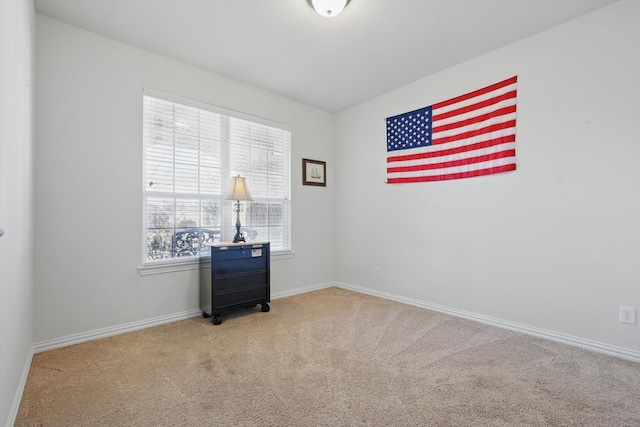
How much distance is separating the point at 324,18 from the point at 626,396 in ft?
10.6

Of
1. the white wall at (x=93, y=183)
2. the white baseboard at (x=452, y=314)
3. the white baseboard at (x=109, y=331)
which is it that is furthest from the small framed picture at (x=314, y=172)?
the white baseboard at (x=109, y=331)

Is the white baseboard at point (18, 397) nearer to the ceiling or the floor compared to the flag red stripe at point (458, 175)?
nearer to the floor

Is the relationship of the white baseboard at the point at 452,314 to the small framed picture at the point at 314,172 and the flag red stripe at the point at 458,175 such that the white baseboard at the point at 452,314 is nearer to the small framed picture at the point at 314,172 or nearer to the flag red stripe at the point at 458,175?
the flag red stripe at the point at 458,175

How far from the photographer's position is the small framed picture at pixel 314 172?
14.0 feet

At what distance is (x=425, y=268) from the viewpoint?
11.6ft

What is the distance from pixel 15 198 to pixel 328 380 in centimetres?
205

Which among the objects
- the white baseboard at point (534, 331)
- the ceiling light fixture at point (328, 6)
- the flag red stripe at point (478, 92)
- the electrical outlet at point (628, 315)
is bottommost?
the white baseboard at point (534, 331)

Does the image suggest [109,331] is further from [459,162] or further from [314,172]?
[459,162]

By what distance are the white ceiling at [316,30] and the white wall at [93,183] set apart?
223mm

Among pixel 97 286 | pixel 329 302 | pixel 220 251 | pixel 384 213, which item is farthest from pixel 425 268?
pixel 97 286

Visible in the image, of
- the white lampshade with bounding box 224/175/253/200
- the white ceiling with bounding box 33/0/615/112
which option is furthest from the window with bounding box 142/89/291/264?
the white ceiling with bounding box 33/0/615/112

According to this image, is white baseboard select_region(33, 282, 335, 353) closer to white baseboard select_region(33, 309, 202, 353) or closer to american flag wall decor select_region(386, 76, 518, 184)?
white baseboard select_region(33, 309, 202, 353)

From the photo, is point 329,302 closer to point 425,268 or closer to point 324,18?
point 425,268

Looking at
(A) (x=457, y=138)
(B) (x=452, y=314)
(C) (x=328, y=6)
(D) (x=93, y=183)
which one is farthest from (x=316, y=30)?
(B) (x=452, y=314)
